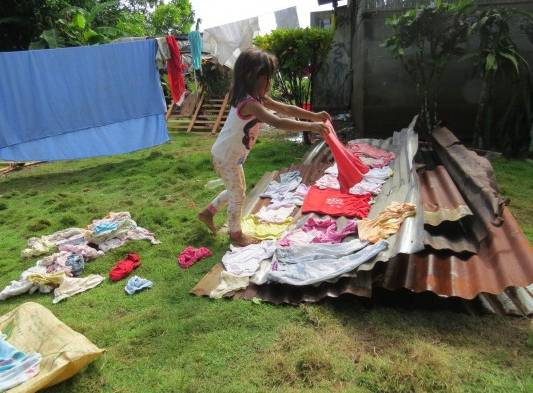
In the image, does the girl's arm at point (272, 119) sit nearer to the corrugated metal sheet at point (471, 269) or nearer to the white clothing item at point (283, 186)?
the corrugated metal sheet at point (471, 269)

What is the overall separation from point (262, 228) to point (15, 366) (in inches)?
91.3

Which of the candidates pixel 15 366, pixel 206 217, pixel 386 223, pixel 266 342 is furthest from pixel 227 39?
pixel 15 366

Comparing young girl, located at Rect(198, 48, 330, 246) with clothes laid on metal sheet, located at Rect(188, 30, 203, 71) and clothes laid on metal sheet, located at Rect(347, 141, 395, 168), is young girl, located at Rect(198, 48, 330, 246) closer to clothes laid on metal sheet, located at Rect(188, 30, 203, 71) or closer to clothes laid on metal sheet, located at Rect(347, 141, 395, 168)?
clothes laid on metal sheet, located at Rect(347, 141, 395, 168)

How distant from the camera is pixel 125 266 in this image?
364 centimetres

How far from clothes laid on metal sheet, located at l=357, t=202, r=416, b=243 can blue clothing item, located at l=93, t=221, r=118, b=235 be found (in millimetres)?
2521

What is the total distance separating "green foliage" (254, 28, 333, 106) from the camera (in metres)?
7.57

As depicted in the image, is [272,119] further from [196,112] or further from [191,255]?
[196,112]

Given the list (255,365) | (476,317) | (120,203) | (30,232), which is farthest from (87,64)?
(476,317)

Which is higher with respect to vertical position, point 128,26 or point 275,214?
point 128,26

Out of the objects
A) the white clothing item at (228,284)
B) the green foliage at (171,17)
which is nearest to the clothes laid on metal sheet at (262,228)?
the white clothing item at (228,284)

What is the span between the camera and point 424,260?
2.81m

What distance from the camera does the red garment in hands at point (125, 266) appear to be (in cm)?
354

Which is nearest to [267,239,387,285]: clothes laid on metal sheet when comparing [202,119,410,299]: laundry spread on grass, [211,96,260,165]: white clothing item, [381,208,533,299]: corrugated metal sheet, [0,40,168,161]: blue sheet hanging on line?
[202,119,410,299]: laundry spread on grass

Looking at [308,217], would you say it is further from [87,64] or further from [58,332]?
[87,64]
